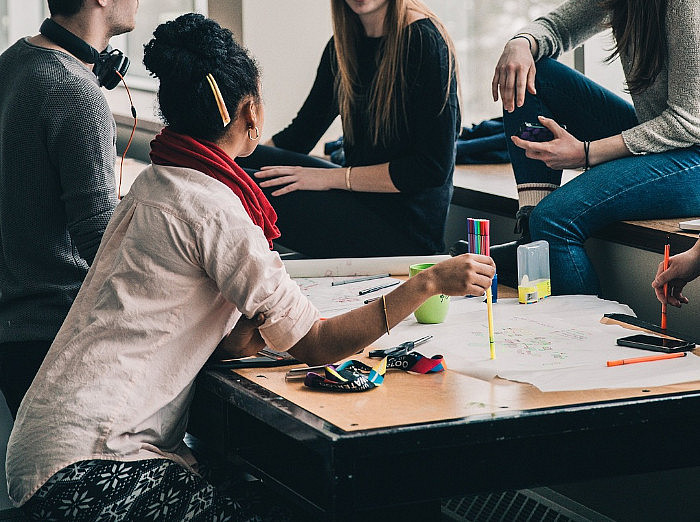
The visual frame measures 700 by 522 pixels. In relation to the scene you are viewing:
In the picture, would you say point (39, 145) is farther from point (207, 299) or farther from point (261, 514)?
point (261, 514)

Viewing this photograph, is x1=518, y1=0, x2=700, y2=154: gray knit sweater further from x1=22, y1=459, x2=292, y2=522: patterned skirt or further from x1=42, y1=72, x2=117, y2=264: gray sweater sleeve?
x1=22, y1=459, x2=292, y2=522: patterned skirt

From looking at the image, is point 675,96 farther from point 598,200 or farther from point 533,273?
point 533,273

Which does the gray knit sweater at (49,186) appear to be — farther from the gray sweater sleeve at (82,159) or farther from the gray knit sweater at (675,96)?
the gray knit sweater at (675,96)

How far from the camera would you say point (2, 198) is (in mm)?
1769

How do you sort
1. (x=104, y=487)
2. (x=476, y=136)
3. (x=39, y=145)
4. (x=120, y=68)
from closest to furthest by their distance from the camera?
(x=104, y=487), (x=39, y=145), (x=120, y=68), (x=476, y=136)

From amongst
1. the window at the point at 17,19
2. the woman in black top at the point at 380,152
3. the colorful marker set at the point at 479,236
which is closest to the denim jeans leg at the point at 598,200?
the colorful marker set at the point at 479,236

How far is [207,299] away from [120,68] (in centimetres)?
85

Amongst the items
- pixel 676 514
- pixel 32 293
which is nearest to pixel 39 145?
pixel 32 293

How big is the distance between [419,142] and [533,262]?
617 millimetres

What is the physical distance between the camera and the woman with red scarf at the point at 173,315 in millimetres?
1266

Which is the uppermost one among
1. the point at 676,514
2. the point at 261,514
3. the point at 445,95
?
the point at 445,95

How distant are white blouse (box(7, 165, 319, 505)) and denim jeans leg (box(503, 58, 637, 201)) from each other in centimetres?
101

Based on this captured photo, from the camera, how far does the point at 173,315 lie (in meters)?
1.34

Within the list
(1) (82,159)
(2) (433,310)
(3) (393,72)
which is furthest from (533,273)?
(1) (82,159)
